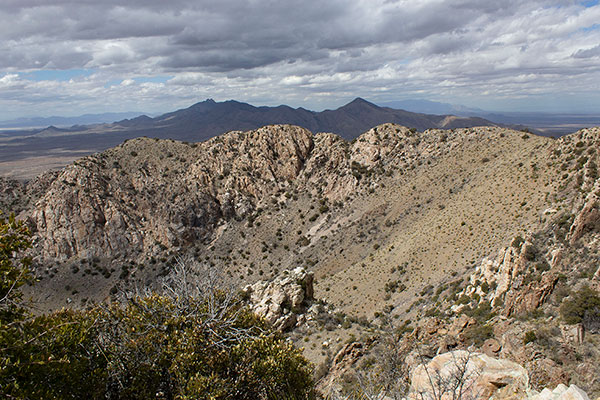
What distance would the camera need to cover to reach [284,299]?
24969 mm

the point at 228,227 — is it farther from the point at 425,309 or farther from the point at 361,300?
the point at 425,309

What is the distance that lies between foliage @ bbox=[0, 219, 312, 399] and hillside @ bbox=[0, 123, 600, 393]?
842 cm

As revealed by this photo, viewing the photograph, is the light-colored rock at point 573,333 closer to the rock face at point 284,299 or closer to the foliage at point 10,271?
the rock face at point 284,299

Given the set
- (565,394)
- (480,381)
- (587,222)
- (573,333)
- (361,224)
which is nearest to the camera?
(565,394)

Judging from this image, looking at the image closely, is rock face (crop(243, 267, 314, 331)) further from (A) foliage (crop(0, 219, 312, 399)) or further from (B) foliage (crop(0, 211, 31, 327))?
(B) foliage (crop(0, 211, 31, 327))

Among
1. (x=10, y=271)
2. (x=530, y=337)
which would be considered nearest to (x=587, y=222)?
(x=530, y=337)

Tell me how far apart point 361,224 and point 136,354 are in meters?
44.8

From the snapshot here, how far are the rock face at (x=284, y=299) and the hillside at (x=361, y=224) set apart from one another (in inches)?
53.9

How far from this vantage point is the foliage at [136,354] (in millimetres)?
6648

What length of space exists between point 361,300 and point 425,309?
928cm

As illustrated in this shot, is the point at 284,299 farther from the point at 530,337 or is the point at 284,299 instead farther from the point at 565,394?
the point at 565,394

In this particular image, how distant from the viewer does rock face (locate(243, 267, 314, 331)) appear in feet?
79.8

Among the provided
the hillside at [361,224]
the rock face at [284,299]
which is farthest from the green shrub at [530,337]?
the rock face at [284,299]

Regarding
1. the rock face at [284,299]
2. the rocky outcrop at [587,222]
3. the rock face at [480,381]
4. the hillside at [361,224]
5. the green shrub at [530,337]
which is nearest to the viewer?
the rock face at [480,381]
